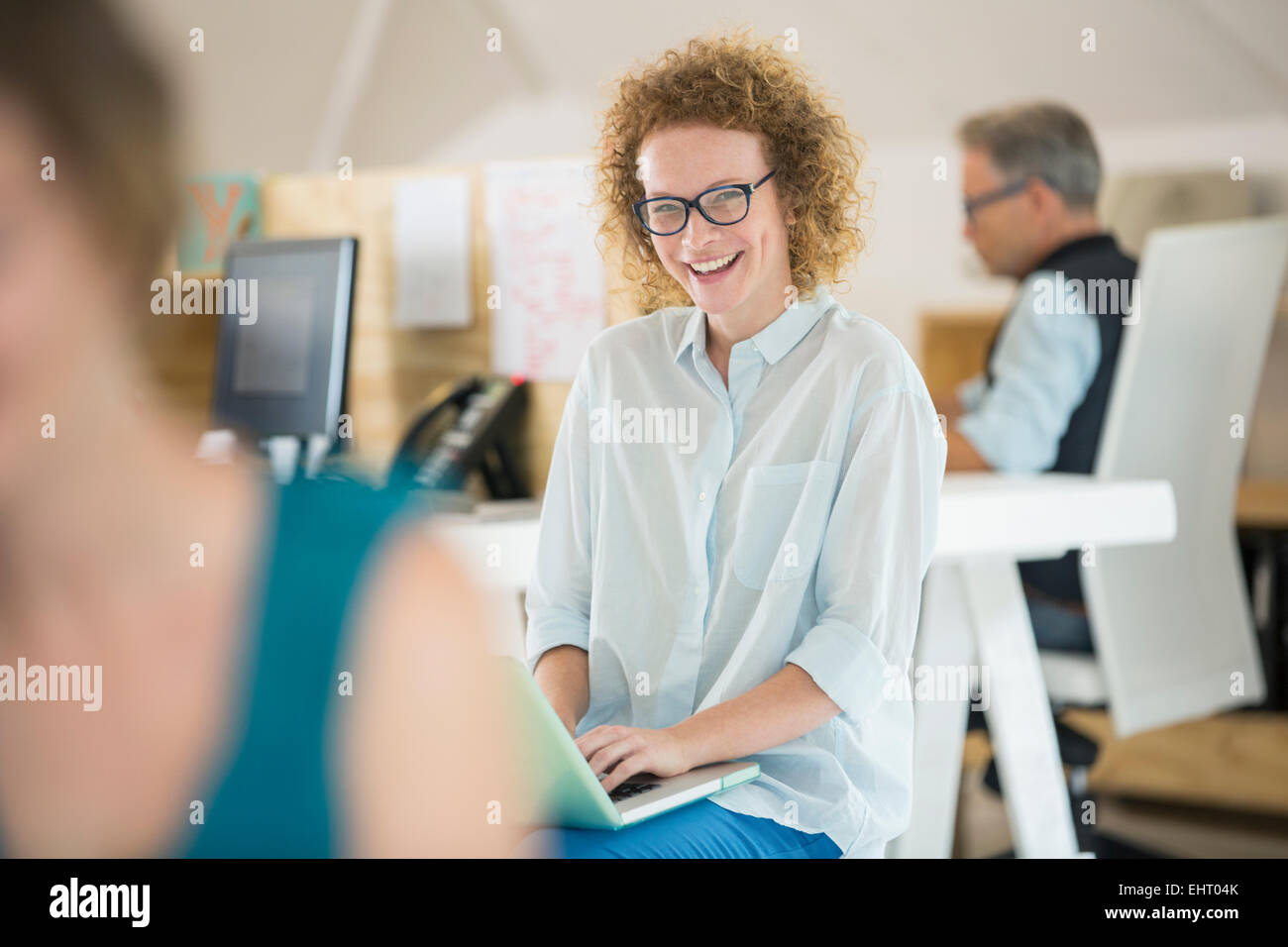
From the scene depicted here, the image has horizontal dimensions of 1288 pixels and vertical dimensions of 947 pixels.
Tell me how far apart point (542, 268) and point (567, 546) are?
667mm

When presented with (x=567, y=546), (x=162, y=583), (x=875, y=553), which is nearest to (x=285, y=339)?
(x=567, y=546)

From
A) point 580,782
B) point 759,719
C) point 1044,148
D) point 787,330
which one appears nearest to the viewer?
point 580,782

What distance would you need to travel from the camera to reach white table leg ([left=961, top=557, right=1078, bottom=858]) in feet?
5.28

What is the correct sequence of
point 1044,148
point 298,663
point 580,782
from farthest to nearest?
point 1044,148
point 580,782
point 298,663

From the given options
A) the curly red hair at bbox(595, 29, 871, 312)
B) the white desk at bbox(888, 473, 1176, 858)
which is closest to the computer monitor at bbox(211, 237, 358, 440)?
the curly red hair at bbox(595, 29, 871, 312)

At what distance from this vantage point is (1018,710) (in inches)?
63.9

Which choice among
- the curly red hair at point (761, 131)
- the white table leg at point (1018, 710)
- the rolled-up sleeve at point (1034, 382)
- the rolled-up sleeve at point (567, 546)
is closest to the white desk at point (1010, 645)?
the white table leg at point (1018, 710)

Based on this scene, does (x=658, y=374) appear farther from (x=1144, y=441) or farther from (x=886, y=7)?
(x=886, y=7)

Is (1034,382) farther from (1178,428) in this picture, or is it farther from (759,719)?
(759,719)

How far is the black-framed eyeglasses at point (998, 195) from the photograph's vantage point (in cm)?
204

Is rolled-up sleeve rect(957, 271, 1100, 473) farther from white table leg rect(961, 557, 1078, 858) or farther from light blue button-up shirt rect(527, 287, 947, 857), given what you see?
light blue button-up shirt rect(527, 287, 947, 857)

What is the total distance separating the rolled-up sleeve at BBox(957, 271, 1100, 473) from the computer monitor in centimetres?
100

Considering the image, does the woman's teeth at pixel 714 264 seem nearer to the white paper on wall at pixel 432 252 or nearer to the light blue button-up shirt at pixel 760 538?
the light blue button-up shirt at pixel 760 538

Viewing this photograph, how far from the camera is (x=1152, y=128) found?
2.71 meters
